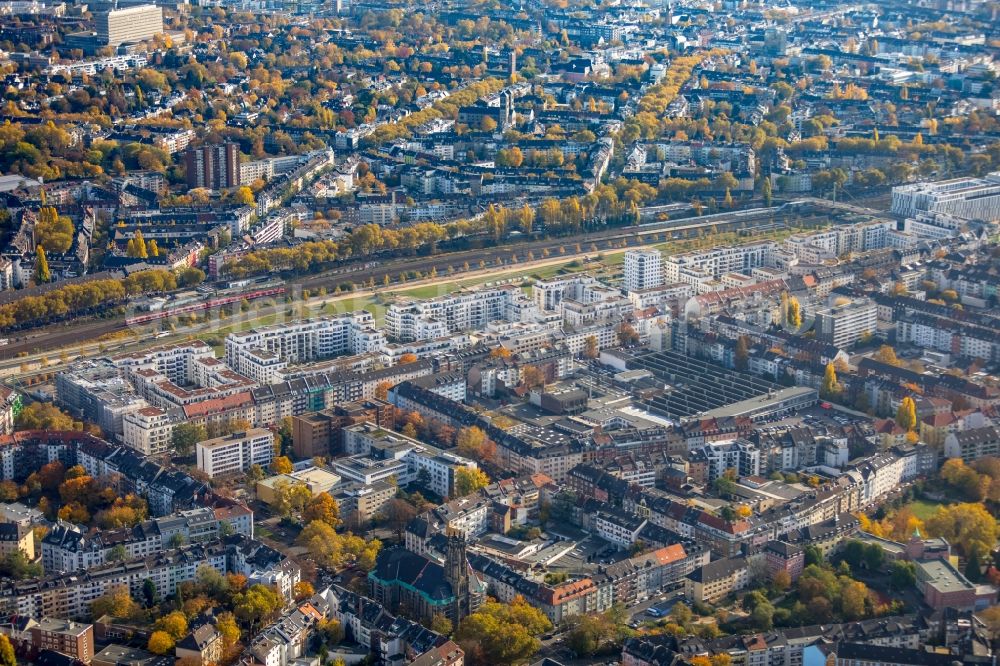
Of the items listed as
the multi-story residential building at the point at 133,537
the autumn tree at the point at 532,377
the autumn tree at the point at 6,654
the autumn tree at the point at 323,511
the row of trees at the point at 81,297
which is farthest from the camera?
the row of trees at the point at 81,297

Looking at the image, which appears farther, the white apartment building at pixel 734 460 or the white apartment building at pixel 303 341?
the white apartment building at pixel 303 341

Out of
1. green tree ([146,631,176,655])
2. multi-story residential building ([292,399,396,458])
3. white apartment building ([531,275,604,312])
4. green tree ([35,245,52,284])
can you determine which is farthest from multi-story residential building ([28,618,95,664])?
green tree ([35,245,52,284])

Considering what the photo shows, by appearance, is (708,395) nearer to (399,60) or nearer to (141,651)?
(141,651)

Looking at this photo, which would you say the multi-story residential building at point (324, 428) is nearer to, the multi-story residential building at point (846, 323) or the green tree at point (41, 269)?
the multi-story residential building at point (846, 323)

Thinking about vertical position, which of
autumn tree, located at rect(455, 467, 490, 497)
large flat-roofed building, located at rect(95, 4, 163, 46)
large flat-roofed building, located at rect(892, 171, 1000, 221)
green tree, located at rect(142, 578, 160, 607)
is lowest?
green tree, located at rect(142, 578, 160, 607)

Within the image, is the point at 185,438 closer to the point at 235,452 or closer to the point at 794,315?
the point at 235,452

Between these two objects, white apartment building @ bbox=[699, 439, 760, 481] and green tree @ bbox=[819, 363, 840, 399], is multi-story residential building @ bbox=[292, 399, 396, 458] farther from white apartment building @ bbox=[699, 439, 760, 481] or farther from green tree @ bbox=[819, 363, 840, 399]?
green tree @ bbox=[819, 363, 840, 399]

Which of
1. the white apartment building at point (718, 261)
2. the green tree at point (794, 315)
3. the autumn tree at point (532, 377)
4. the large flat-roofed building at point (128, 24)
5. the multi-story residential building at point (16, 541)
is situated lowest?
the multi-story residential building at point (16, 541)

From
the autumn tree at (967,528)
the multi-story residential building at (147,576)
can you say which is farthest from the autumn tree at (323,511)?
the autumn tree at (967,528)
